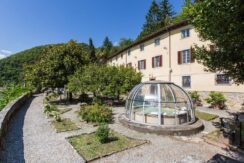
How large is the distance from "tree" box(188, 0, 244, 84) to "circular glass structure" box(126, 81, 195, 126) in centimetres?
332

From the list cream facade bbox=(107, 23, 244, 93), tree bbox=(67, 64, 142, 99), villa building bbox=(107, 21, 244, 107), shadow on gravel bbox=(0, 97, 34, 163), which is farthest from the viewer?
cream facade bbox=(107, 23, 244, 93)

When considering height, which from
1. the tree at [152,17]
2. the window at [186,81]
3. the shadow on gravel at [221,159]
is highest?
the tree at [152,17]

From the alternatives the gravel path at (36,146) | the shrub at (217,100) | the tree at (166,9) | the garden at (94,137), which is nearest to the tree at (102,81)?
the garden at (94,137)

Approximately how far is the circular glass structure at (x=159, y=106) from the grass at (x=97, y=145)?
2.16 m

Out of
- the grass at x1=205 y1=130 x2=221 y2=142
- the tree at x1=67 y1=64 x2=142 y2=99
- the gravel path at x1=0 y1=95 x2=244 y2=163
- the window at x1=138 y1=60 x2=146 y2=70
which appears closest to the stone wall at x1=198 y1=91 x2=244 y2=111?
the grass at x1=205 y1=130 x2=221 y2=142

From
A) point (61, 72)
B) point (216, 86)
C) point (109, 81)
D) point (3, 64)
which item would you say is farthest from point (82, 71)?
point (3, 64)

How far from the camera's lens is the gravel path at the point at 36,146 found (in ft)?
21.0

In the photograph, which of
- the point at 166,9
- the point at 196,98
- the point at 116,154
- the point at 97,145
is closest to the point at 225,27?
the point at 116,154

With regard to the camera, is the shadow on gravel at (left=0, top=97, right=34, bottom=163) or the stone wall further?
the stone wall

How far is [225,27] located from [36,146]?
9136 mm

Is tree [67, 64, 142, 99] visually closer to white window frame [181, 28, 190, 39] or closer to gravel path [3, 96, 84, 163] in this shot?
gravel path [3, 96, 84, 163]

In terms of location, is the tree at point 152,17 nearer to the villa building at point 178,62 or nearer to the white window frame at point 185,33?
the villa building at point 178,62

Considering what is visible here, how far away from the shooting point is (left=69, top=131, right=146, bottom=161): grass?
680 cm

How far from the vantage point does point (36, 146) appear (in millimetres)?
7516
